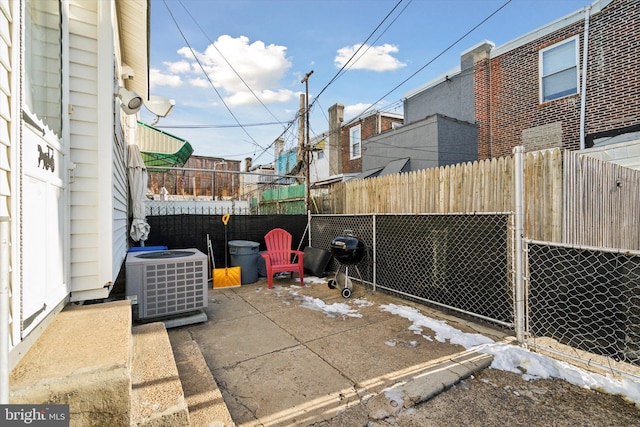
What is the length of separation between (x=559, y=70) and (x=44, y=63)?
33.6 feet

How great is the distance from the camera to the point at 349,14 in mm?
6137

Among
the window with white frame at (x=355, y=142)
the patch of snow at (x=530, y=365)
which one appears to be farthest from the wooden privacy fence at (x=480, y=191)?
the window with white frame at (x=355, y=142)

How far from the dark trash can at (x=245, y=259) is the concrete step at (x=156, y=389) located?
3255 mm

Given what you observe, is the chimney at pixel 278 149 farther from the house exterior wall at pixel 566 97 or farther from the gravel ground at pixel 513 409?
the gravel ground at pixel 513 409

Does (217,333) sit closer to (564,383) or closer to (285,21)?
(564,383)

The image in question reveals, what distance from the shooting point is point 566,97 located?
7660 millimetres

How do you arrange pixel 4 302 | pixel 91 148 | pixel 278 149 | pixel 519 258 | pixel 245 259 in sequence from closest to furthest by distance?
pixel 4 302, pixel 91 148, pixel 519 258, pixel 245 259, pixel 278 149

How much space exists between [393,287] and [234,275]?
9.16 ft

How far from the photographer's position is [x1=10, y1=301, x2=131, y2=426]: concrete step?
4.22ft

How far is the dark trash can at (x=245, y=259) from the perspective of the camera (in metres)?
5.61

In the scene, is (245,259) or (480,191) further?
(245,259)

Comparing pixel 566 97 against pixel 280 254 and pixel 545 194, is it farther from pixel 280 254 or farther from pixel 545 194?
pixel 280 254

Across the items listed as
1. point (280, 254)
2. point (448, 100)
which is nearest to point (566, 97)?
point (448, 100)

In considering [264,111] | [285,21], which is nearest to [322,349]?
[285,21]
